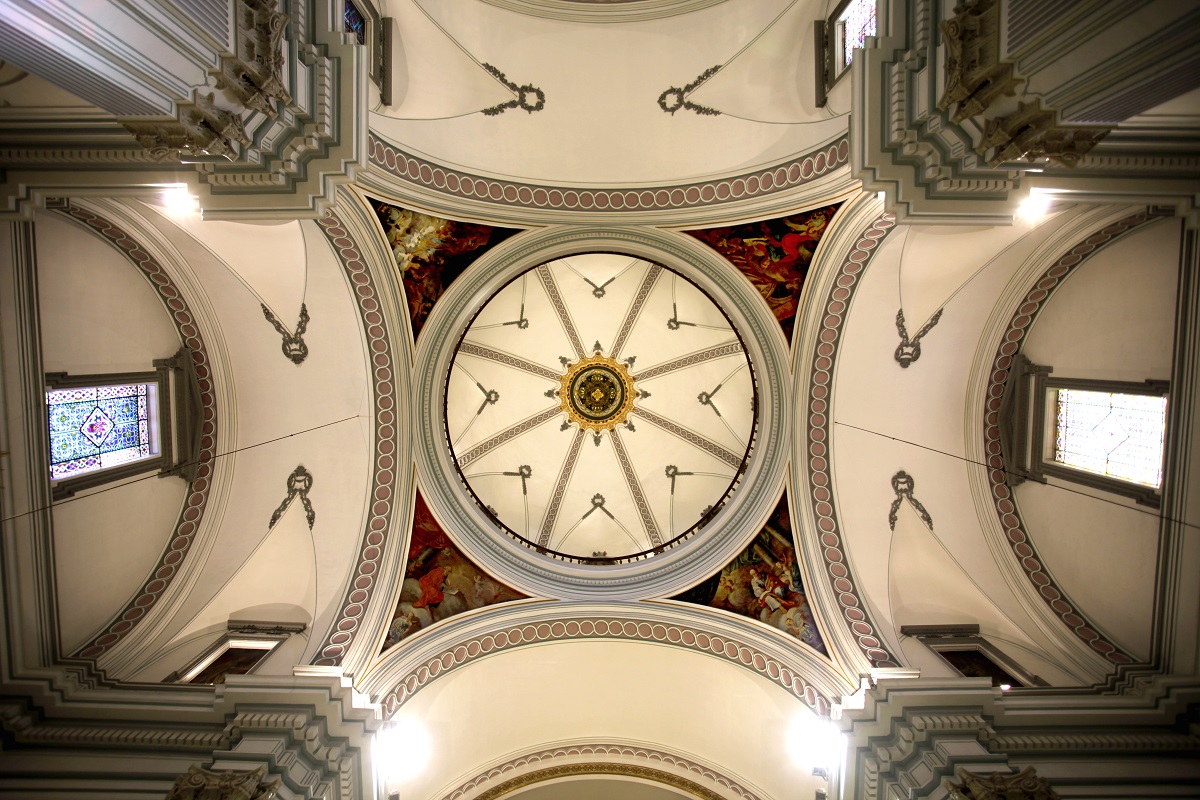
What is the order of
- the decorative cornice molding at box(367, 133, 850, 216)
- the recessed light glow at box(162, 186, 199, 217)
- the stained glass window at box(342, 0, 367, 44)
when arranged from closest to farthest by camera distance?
the recessed light glow at box(162, 186, 199, 217) → the stained glass window at box(342, 0, 367, 44) → the decorative cornice molding at box(367, 133, 850, 216)

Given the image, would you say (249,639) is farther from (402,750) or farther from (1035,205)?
(1035,205)

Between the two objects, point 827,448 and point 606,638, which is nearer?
point 827,448

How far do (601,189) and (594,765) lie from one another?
34.7 ft

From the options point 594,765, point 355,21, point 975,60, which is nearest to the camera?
point 975,60

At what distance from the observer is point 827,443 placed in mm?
10500

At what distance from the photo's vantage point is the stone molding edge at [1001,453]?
785cm

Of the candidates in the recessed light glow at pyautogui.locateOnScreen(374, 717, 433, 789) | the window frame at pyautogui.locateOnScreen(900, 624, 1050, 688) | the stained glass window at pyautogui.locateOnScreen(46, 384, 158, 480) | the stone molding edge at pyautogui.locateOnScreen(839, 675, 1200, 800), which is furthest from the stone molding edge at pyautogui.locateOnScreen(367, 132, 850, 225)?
the recessed light glow at pyautogui.locateOnScreen(374, 717, 433, 789)

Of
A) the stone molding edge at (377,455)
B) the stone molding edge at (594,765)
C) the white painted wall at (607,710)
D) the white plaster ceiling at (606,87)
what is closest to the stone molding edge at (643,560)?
the stone molding edge at (377,455)

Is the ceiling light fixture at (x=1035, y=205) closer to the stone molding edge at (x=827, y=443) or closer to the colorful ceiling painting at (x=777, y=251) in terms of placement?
the stone molding edge at (x=827, y=443)

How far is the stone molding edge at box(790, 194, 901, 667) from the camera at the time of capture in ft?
30.3

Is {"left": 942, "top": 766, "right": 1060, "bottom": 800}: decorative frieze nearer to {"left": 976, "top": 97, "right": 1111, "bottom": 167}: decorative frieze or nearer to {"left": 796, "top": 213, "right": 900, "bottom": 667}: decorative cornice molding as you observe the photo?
{"left": 796, "top": 213, "right": 900, "bottom": 667}: decorative cornice molding

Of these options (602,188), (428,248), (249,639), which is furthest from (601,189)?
(249,639)

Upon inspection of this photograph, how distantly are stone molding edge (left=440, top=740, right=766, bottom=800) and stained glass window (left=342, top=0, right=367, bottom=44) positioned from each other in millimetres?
12041

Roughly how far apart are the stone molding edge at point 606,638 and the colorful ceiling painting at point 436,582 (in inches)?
9.9
